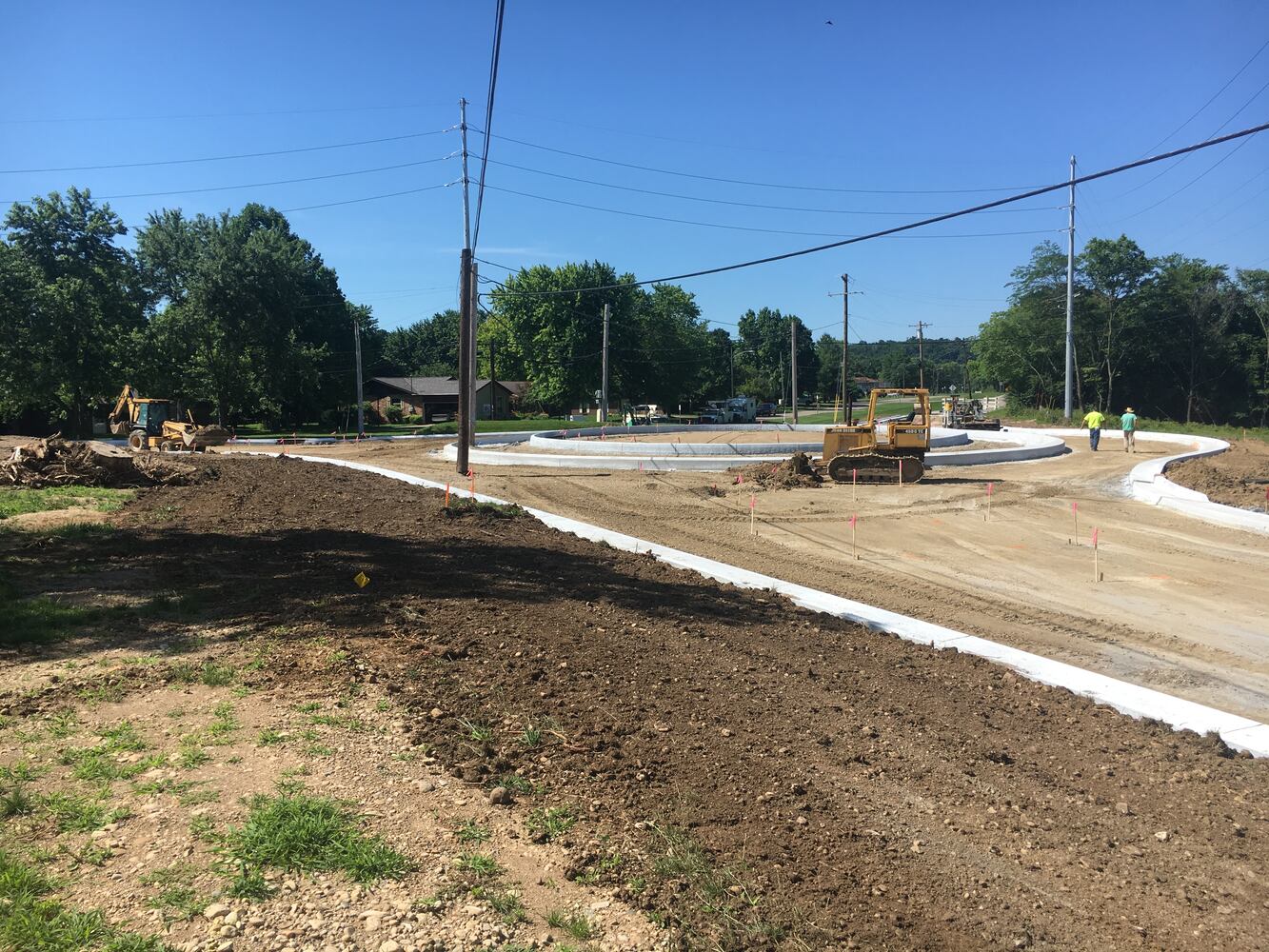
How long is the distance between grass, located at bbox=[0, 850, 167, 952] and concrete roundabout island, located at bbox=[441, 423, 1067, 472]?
81.3 feet

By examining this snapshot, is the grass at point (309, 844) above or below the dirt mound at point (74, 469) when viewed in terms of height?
below

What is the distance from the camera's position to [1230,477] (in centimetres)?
2411

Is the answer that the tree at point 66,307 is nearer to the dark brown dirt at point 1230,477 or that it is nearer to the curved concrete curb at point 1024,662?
the curved concrete curb at point 1024,662

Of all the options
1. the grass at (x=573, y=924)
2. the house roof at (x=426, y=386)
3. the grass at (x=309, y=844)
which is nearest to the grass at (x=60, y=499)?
the grass at (x=309, y=844)

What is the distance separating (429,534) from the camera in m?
12.9

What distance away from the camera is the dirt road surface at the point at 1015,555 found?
864 cm

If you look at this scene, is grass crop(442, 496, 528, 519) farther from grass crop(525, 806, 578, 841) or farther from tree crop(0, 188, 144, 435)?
tree crop(0, 188, 144, 435)

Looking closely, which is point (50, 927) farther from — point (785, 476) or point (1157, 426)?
point (1157, 426)

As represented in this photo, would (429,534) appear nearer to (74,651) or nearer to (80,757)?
(74,651)

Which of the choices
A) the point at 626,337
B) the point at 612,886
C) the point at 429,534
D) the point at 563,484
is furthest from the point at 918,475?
the point at 626,337

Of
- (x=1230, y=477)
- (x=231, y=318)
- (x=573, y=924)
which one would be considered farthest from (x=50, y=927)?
(x=231, y=318)

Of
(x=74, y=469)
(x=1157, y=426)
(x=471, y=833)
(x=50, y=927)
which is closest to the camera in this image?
(x=50, y=927)

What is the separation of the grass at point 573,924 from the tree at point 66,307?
2086 inches

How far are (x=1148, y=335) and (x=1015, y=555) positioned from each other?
70972 millimetres
